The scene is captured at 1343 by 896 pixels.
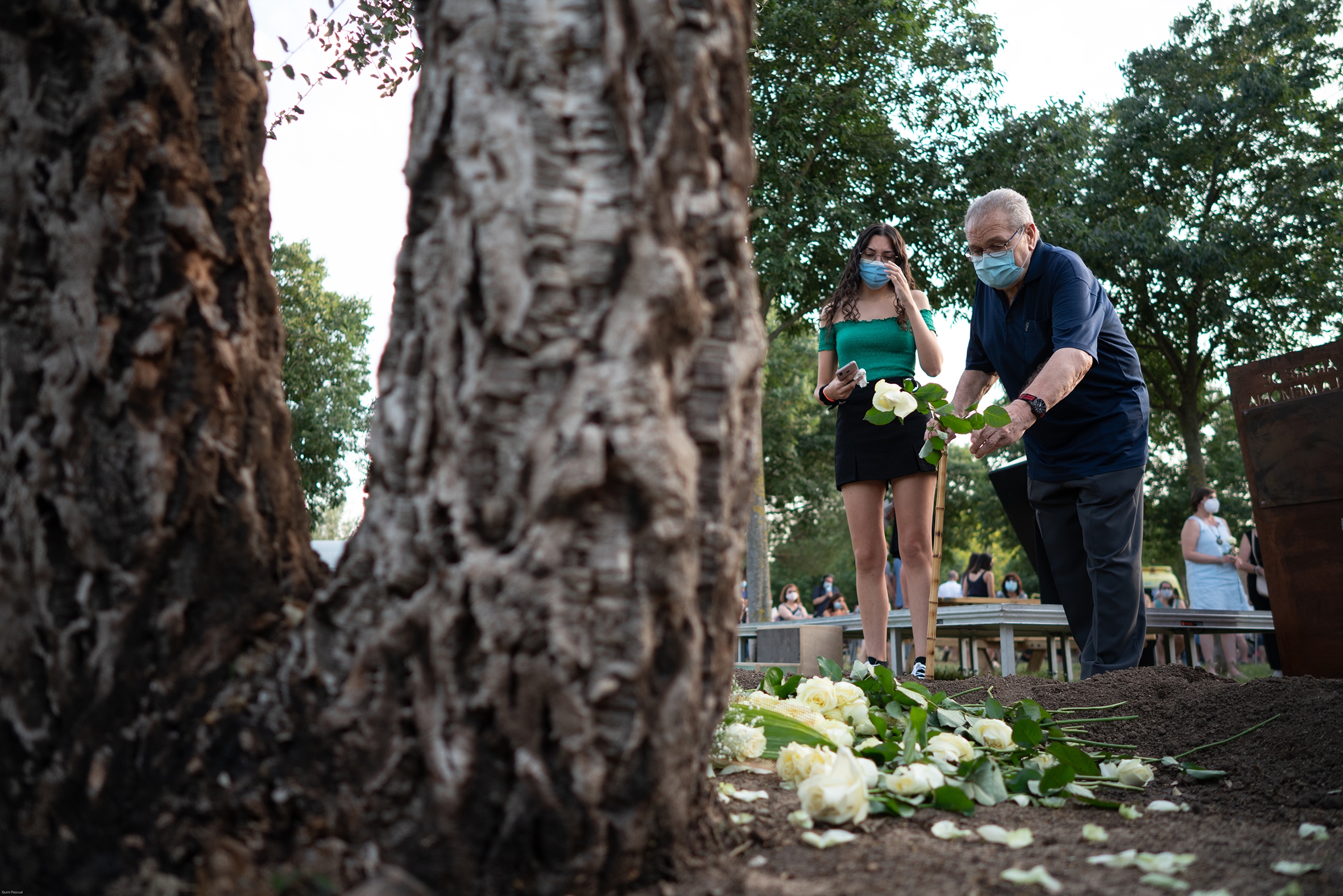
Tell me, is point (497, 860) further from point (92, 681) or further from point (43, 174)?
point (43, 174)

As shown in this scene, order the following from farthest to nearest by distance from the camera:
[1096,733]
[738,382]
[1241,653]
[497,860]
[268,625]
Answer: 1. [1241,653]
2. [1096,733]
3. [268,625]
4. [738,382]
5. [497,860]

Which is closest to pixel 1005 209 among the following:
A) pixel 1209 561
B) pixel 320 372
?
pixel 1209 561

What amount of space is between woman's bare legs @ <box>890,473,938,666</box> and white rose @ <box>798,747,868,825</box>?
8.38 feet

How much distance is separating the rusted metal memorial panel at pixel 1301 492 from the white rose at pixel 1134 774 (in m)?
2.49

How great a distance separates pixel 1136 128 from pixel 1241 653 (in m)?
10.9

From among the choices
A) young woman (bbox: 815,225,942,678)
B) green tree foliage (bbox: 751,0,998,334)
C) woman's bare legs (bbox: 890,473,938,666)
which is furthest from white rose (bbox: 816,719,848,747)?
green tree foliage (bbox: 751,0,998,334)

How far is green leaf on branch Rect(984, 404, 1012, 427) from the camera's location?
10.3 ft

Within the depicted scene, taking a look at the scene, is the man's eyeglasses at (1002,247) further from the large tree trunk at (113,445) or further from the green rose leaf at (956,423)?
the large tree trunk at (113,445)

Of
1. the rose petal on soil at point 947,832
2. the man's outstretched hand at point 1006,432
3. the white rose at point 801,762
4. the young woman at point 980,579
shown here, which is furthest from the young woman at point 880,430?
the young woman at point 980,579

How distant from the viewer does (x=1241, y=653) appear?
11953 millimetres

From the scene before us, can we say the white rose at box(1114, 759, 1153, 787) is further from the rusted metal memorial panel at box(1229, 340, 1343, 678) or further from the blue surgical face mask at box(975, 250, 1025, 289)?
the rusted metal memorial panel at box(1229, 340, 1343, 678)

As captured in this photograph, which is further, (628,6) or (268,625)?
(268,625)

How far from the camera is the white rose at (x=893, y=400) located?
10.6 ft

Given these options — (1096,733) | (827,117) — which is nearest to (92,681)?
(1096,733)
